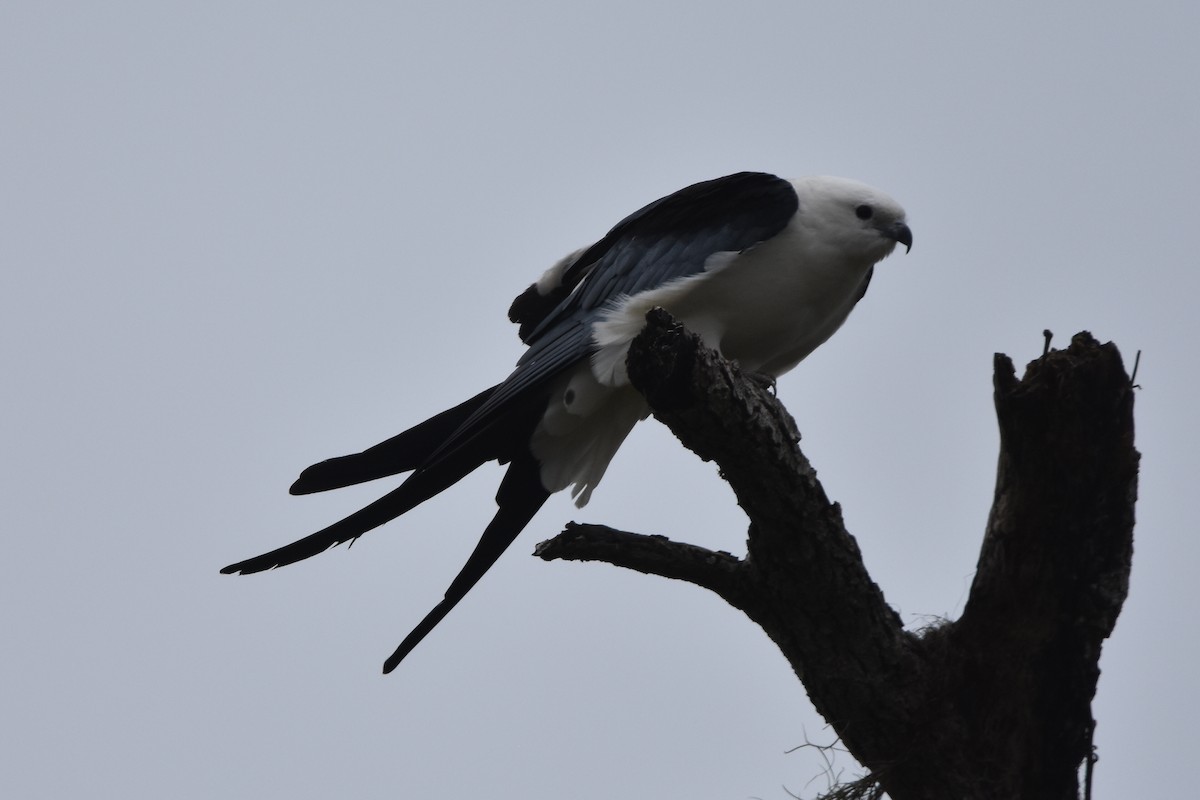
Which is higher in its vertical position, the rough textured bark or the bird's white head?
the bird's white head

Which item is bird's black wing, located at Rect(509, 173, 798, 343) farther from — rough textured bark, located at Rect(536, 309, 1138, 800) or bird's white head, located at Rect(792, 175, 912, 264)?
rough textured bark, located at Rect(536, 309, 1138, 800)

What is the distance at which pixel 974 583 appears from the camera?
3.15 m

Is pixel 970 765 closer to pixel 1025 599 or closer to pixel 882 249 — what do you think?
pixel 1025 599

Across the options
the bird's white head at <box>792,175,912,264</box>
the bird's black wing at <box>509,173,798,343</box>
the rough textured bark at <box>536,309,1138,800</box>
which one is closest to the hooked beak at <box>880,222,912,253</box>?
the bird's white head at <box>792,175,912,264</box>

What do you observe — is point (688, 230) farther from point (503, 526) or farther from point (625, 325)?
point (503, 526)

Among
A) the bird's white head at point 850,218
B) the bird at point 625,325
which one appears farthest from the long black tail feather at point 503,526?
the bird's white head at point 850,218

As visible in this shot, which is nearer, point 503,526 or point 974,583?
point 974,583

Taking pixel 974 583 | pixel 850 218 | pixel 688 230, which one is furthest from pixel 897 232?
pixel 974 583

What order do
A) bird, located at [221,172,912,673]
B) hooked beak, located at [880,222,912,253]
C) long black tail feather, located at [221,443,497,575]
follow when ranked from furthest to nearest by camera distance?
hooked beak, located at [880,222,912,253] < bird, located at [221,172,912,673] < long black tail feather, located at [221,443,497,575]

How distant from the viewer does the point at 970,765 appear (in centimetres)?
308

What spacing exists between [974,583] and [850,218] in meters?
1.28

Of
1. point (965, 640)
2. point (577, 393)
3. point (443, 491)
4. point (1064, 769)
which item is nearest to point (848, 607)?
point (965, 640)

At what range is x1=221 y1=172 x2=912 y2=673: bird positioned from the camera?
3.74 meters

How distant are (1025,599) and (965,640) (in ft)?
0.67
